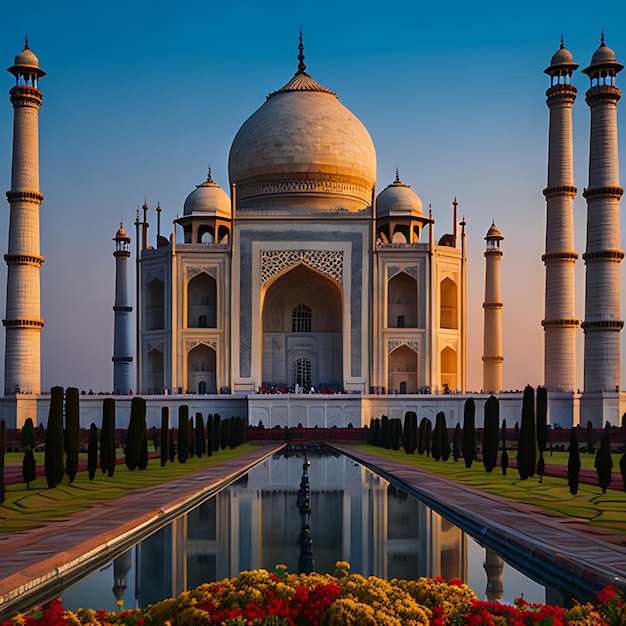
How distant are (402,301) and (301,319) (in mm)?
3743

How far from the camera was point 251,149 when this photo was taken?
103 ft

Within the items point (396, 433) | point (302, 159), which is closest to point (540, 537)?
point (396, 433)

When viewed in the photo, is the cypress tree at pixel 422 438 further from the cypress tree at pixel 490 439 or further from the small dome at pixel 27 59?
the small dome at pixel 27 59

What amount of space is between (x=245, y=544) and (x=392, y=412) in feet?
63.7

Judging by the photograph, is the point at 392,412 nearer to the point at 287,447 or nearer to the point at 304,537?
the point at 287,447

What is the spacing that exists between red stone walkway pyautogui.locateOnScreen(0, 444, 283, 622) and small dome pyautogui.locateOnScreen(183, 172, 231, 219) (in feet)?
67.5

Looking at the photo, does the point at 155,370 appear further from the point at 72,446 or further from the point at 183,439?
the point at 72,446

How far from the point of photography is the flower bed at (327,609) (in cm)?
353

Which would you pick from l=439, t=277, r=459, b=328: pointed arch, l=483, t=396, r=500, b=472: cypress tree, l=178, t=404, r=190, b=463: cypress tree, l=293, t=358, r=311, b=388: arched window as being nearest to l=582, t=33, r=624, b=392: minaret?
l=439, t=277, r=459, b=328: pointed arch

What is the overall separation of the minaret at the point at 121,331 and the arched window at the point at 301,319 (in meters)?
6.51

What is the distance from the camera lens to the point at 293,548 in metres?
6.43

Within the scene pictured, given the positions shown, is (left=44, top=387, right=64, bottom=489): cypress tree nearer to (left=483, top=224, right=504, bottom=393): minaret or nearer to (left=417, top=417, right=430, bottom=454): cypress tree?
(left=417, top=417, right=430, bottom=454): cypress tree

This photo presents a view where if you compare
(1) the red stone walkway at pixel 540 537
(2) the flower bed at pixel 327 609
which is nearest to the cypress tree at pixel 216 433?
(1) the red stone walkway at pixel 540 537

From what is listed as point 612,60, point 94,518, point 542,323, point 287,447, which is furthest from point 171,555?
point 612,60
